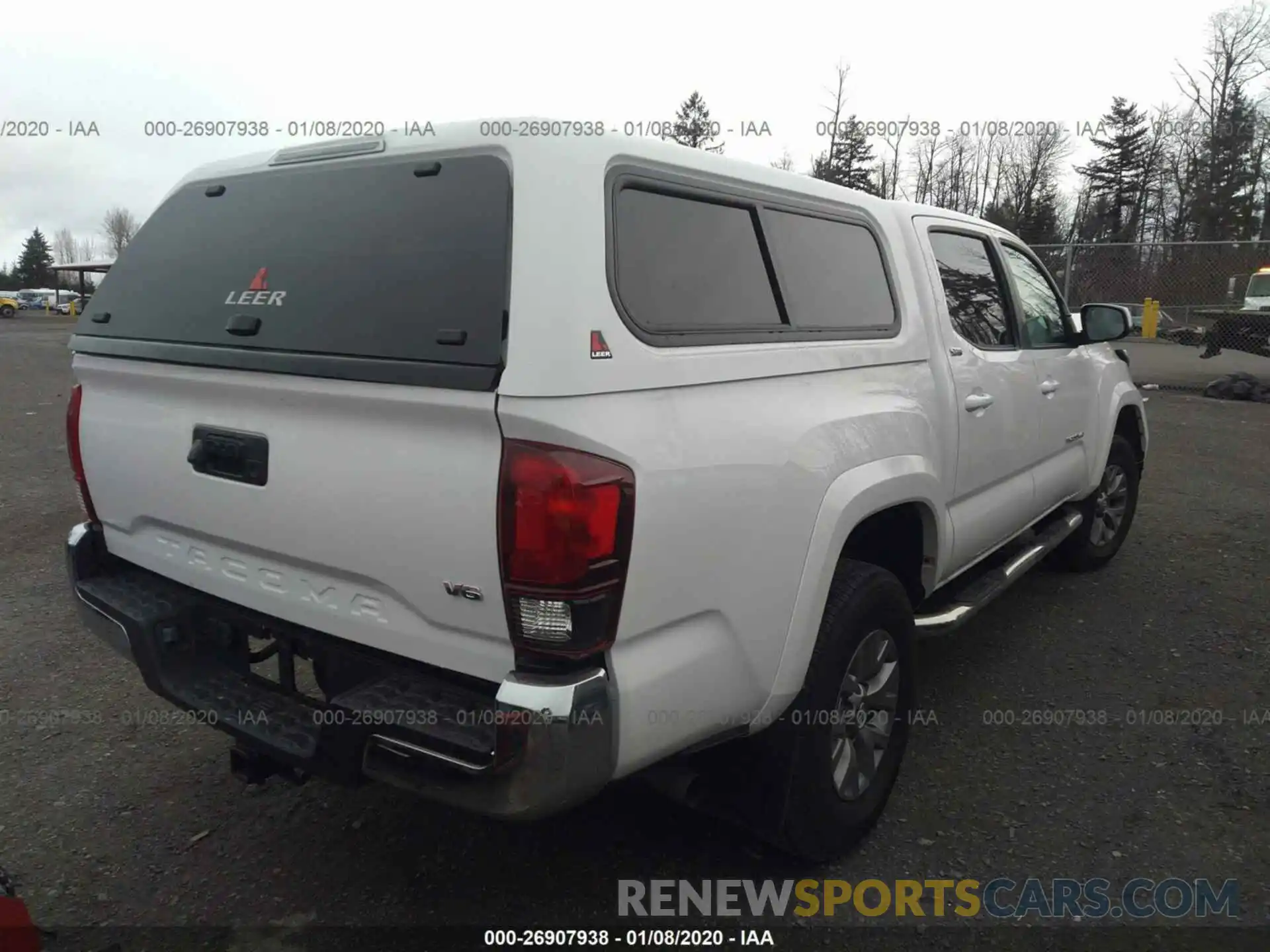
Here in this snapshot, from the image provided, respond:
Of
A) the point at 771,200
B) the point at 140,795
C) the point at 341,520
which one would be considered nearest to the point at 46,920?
the point at 140,795

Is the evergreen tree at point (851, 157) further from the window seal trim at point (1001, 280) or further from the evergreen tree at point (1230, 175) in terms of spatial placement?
A: the window seal trim at point (1001, 280)

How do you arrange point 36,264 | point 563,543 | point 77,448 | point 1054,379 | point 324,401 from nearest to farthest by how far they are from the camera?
point 563,543
point 324,401
point 77,448
point 1054,379
point 36,264

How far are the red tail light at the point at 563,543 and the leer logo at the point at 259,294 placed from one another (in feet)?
3.01

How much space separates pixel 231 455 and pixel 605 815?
1.66m

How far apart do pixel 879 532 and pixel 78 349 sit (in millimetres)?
2644

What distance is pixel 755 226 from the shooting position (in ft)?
8.63

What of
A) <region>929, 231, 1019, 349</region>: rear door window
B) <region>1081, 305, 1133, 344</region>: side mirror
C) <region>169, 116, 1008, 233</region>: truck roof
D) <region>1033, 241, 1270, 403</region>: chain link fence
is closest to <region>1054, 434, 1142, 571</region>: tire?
<region>1081, 305, 1133, 344</region>: side mirror

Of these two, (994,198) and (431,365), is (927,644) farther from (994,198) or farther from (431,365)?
(994,198)

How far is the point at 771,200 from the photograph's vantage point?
8.95 ft

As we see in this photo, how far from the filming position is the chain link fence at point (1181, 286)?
53.2 feet

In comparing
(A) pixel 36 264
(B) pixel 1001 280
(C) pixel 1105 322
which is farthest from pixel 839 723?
(A) pixel 36 264

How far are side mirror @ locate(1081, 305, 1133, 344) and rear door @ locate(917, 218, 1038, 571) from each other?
68 cm

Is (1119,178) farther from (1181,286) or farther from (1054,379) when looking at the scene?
(1054,379)

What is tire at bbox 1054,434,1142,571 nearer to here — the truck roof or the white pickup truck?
the white pickup truck
